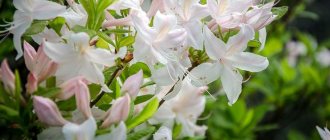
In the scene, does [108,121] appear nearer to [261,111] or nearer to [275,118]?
[261,111]

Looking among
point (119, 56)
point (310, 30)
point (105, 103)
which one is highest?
point (119, 56)

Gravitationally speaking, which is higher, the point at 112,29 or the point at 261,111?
the point at 112,29

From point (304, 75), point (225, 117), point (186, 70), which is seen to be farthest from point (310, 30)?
point (186, 70)

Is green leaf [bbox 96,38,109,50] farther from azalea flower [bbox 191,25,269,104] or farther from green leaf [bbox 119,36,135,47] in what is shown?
azalea flower [bbox 191,25,269,104]

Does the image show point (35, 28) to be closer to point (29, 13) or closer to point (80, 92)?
point (29, 13)

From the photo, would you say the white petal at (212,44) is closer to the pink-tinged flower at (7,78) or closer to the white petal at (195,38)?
the white petal at (195,38)

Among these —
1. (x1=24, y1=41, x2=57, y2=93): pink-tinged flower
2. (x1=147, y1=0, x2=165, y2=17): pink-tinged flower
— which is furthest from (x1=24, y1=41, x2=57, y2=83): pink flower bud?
(x1=147, y1=0, x2=165, y2=17): pink-tinged flower

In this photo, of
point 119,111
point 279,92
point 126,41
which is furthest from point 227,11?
point 279,92
